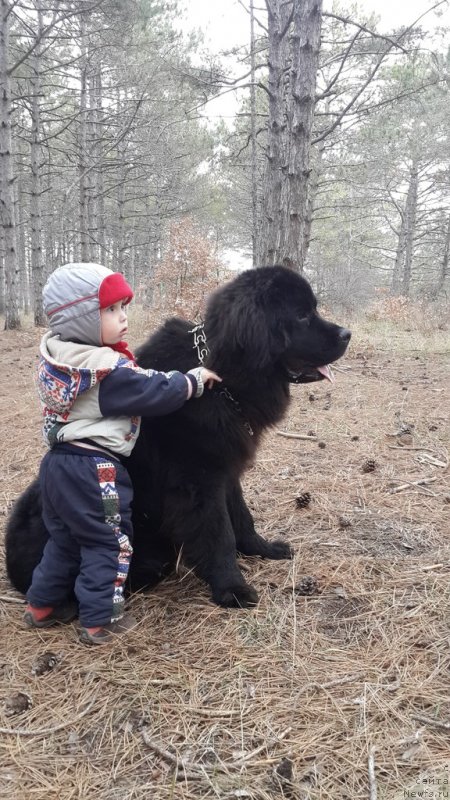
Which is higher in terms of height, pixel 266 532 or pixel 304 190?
pixel 304 190

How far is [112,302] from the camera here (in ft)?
6.82

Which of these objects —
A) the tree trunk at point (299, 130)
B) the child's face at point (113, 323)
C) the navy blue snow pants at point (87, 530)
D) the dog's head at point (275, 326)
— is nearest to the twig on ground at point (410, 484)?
the dog's head at point (275, 326)

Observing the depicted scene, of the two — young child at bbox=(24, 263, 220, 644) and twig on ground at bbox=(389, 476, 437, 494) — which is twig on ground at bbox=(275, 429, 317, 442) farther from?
young child at bbox=(24, 263, 220, 644)

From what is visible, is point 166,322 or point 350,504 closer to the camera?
point 166,322

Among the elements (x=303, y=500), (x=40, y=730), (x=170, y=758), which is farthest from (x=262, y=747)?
(x=303, y=500)

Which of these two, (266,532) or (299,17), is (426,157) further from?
(266,532)

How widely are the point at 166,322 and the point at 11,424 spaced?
11.3 ft

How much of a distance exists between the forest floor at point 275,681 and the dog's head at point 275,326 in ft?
3.59

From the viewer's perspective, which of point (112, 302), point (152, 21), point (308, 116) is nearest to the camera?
point (112, 302)

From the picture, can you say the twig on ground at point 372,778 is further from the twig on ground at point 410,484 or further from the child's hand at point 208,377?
the twig on ground at point 410,484

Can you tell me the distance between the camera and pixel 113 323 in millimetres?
2117

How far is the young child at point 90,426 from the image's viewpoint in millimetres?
2057

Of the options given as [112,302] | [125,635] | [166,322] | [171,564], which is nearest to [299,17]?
[166,322]

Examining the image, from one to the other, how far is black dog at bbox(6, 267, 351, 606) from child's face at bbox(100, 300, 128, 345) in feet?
1.09
